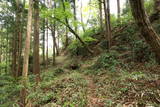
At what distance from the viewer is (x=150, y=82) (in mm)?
4500

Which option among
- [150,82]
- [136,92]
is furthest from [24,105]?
[150,82]

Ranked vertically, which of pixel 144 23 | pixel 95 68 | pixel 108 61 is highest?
pixel 144 23

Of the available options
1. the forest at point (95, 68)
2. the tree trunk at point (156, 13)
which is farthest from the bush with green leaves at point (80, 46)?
the tree trunk at point (156, 13)

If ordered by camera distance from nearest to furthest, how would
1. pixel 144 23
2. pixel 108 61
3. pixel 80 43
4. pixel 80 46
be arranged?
pixel 144 23, pixel 108 61, pixel 80 43, pixel 80 46

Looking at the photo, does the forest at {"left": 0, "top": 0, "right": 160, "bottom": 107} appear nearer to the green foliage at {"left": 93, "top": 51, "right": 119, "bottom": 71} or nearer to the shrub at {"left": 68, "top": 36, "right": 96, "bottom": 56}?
the green foliage at {"left": 93, "top": 51, "right": 119, "bottom": 71}

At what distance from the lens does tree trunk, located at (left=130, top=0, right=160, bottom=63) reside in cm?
389

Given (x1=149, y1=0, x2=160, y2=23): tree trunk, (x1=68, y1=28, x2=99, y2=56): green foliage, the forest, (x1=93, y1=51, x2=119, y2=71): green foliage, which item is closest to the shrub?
(x1=68, y1=28, x2=99, y2=56): green foliage

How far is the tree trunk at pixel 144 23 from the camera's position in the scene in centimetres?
389

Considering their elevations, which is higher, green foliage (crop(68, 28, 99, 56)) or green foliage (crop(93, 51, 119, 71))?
green foliage (crop(68, 28, 99, 56))

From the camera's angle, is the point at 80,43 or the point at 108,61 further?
the point at 80,43

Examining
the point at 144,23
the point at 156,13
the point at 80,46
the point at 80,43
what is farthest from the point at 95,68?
the point at 156,13

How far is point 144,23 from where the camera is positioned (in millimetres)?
4164

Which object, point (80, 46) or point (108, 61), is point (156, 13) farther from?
point (80, 46)

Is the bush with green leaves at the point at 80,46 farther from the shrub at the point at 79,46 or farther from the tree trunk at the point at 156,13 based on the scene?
the tree trunk at the point at 156,13
